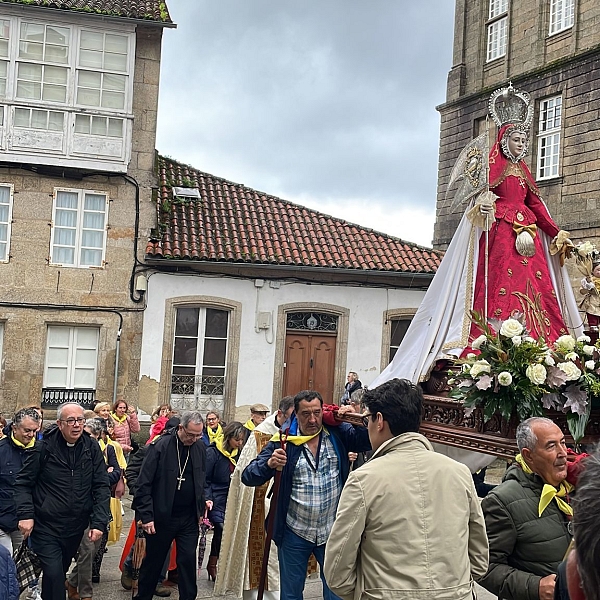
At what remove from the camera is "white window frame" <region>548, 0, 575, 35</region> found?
18.3 m

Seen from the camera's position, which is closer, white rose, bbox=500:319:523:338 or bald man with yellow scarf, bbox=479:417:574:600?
bald man with yellow scarf, bbox=479:417:574:600

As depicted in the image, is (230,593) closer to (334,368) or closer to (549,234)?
(549,234)

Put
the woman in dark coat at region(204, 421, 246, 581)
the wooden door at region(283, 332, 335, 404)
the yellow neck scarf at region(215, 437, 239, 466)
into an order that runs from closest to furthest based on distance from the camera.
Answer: the woman in dark coat at region(204, 421, 246, 581), the yellow neck scarf at region(215, 437, 239, 466), the wooden door at region(283, 332, 335, 404)

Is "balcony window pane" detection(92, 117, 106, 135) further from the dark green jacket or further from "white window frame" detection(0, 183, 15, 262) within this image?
the dark green jacket

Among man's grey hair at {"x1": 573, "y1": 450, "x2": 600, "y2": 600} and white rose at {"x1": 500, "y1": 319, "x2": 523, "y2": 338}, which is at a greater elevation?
white rose at {"x1": 500, "y1": 319, "x2": 523, "y2": 338}

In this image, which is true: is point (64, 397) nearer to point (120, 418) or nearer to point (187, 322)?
point (187, 322)

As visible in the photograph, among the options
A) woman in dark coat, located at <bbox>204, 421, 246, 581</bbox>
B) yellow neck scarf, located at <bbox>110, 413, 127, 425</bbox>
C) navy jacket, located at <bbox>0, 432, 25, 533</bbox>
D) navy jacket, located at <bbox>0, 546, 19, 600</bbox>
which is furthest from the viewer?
yellow neck scarf, located at <bbox>110, 413, 127, 425</bbox>

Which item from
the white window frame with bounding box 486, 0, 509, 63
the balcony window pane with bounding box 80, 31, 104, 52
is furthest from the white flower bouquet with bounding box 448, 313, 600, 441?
the white window frame with bounding box 486, 0, 509, 63

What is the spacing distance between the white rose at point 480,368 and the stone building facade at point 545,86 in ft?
36.1

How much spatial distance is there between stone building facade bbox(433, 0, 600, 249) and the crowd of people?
10.5 metres

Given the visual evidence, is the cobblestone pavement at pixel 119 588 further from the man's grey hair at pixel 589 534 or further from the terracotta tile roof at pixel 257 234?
the terracotta tile roof at pixel 257 234

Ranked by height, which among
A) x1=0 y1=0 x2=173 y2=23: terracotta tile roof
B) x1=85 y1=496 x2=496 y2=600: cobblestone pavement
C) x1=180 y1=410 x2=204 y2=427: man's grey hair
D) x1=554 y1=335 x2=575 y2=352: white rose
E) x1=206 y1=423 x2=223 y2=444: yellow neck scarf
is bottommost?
x1=85 y1=496 x2=496 y2=600: cobblestone pavement

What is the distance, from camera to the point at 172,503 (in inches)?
245

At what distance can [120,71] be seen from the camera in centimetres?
1650
